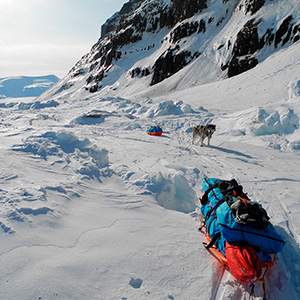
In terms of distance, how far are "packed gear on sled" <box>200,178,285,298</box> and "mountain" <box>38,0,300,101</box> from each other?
32026 mm

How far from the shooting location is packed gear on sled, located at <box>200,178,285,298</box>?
2.35m

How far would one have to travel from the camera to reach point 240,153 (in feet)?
26.6

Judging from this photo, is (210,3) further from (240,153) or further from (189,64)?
(240,153)

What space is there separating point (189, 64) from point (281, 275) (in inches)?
1625

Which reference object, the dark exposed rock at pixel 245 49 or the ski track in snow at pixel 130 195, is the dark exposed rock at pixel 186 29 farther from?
the ski track in snow at pixel 130 195

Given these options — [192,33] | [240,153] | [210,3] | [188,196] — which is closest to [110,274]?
[188,196]

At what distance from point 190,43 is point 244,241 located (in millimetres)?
45699

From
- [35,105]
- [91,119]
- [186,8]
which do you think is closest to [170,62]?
[186,8]

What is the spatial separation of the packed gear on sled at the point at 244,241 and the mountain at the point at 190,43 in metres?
32.0

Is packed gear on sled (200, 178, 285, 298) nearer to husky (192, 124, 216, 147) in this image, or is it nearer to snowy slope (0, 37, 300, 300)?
snowy slope (0, 37, 300, 300)

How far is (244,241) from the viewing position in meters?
2.59

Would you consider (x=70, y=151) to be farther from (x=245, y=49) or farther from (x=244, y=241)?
(x=245, y=49)

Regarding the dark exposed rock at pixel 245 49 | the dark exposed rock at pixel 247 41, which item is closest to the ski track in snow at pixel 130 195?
the dark exposed rock at pixel 245 49

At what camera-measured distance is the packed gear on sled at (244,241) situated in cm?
235
